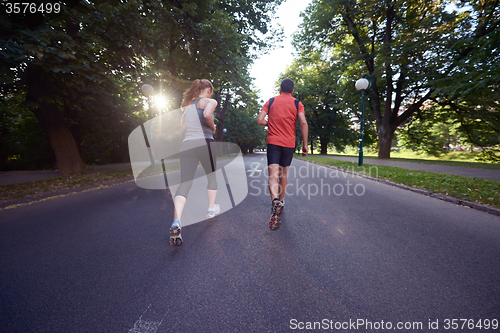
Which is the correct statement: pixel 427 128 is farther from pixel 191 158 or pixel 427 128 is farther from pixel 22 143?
pixel 22 143

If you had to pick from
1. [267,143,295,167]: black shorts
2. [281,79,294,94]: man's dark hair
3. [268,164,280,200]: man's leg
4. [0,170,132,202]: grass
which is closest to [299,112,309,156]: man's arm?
[267,143,295,167]: black shorts

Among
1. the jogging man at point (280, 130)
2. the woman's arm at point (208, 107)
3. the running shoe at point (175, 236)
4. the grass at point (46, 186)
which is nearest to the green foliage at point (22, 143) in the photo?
the grass at point (46, 186)

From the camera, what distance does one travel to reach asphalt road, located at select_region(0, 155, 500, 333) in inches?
60.9

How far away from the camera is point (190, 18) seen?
9508 mm

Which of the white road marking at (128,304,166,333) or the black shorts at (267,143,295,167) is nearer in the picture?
the white road marking at (128,304,166,333)

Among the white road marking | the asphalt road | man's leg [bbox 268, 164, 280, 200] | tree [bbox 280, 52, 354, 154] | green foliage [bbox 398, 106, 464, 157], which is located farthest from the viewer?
tree [bbox 280, 52, 354, 154]

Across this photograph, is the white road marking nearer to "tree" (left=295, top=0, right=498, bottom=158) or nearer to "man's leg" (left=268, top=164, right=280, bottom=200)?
"man's leg" (left=268, top=164, right=280, bottom=200)

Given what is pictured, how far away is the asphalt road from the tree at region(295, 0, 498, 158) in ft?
45.6

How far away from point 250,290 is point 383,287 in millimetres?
1228

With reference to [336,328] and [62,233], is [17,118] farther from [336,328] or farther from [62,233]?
[336,328]

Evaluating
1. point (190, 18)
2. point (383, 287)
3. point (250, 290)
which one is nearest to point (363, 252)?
point (383, 287)

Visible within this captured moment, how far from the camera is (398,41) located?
14125 mm

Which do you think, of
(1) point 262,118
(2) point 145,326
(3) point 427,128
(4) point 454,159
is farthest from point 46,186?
(4) point 454,159

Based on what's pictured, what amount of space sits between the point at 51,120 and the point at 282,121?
9971 mm
